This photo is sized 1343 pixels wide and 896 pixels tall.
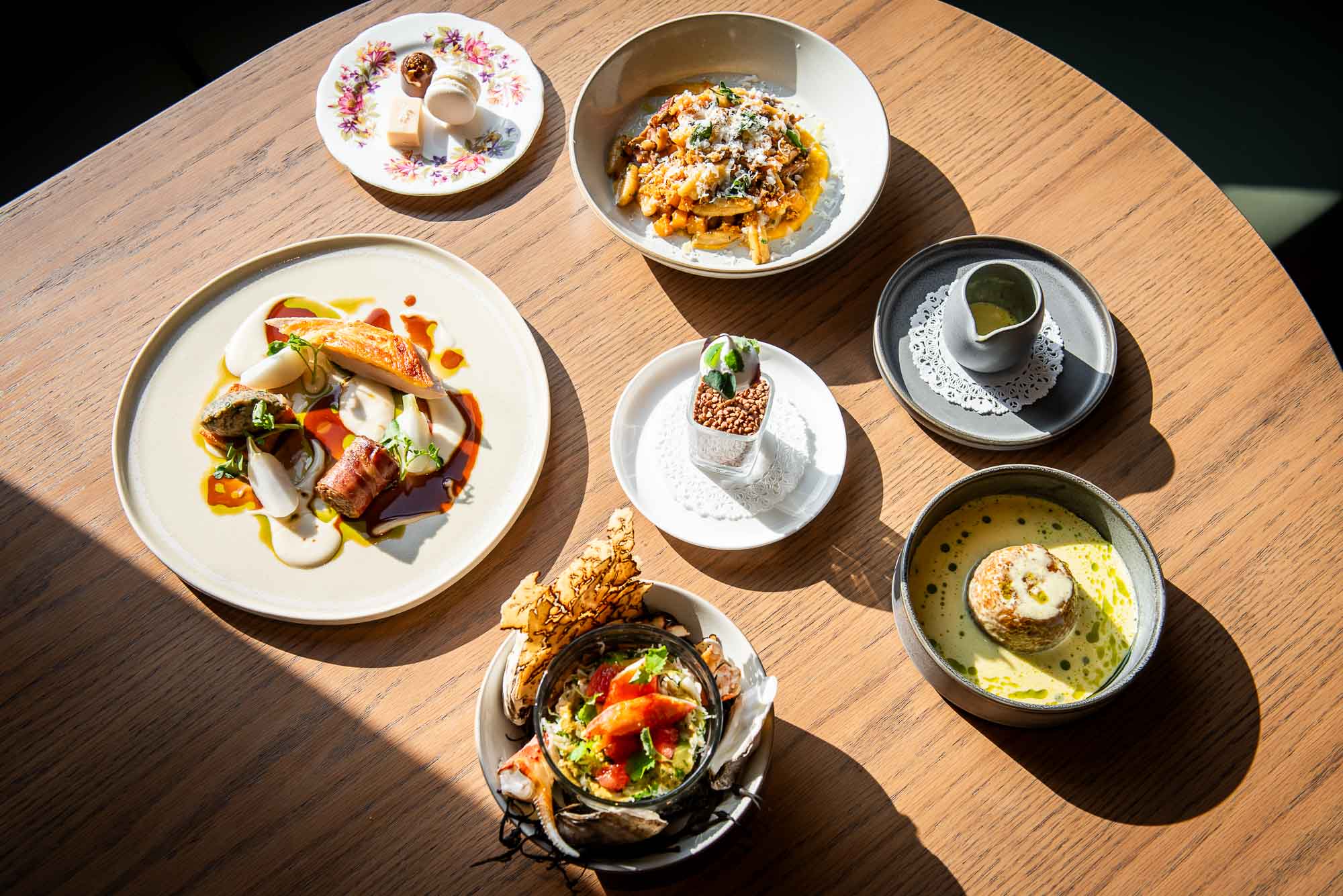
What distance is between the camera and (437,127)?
5.55 feet

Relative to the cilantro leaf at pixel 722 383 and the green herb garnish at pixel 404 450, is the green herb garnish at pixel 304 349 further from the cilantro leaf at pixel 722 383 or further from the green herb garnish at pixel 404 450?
the cilantro leaf at pixel 722 383

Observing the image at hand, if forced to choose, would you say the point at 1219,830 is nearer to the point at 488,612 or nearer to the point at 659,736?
the point at 659,736

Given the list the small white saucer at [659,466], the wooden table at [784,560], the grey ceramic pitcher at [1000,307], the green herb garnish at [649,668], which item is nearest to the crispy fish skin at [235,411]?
the wooden table at [784,560]

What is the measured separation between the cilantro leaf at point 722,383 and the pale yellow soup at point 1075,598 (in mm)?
373

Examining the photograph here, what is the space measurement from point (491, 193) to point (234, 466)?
0.68 metres

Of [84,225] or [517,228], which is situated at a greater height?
[84,225]

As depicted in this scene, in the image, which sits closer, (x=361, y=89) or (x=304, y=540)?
(x=304, y=540)

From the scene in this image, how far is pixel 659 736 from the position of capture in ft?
3.35

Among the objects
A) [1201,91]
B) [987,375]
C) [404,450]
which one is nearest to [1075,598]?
[987,375]

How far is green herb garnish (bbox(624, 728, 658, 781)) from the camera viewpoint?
1003 mm

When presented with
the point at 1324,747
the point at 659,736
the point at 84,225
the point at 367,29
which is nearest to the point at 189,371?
the point at 84,225

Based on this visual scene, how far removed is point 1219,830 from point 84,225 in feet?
7.13

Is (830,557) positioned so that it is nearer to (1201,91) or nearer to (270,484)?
(270,484)

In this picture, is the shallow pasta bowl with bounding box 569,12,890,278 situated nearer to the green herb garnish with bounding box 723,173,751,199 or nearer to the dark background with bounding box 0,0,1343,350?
the green herb garnish with bounding box 723,173,751,199
